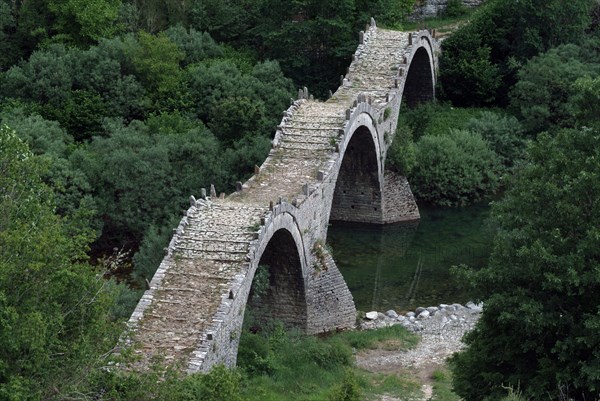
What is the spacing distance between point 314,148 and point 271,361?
11959mm

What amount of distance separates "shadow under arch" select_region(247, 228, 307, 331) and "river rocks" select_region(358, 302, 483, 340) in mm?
2778

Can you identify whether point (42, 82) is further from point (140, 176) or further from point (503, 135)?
point (503, 135)

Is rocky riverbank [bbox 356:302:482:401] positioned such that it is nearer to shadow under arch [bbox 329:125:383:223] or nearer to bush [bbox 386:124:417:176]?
shadow under arch [bbox 329:125:383:223]

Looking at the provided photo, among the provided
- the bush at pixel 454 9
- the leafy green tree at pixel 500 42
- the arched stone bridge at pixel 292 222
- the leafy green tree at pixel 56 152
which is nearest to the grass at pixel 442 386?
the arched stone bridge at pixel 292 222

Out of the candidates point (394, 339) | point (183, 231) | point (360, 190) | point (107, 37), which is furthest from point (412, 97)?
point (183, 231)

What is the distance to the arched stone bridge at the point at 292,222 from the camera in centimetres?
3853

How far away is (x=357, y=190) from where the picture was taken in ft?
199

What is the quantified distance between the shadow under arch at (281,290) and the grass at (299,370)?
82.5 inches

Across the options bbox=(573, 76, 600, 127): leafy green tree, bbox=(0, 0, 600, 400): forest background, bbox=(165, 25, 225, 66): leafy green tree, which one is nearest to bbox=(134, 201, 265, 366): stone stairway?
bbox=(0, 0, 600, 400): forest background

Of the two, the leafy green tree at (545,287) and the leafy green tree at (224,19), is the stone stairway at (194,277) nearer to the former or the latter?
the leafy green tree at (545,287)

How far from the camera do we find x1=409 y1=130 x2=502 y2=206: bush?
6222 cm

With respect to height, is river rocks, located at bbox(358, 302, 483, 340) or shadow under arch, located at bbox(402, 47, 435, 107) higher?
shadow under arch, located at bbox(402, 47, 435, 107)

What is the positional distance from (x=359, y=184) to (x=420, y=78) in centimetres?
1273

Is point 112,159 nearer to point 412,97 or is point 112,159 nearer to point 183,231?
point 183,231
